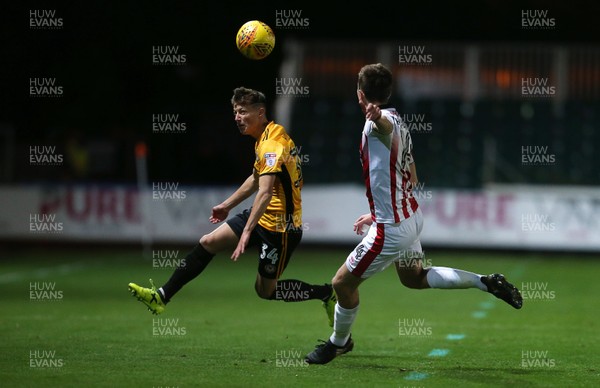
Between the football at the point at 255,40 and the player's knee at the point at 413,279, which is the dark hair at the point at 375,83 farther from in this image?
the football at the point at 255,40

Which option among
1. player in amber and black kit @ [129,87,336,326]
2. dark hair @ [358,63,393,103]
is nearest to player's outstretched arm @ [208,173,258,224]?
player in amber and black kit @ [129,87,336,326]

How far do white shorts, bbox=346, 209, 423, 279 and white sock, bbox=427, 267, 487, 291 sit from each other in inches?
15.3

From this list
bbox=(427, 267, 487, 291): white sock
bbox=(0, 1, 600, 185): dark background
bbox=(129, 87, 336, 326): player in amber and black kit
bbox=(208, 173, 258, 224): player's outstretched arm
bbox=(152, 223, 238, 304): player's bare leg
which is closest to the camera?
bbox=(427, 267, 487, 291): white sock

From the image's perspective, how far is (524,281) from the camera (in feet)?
58.0

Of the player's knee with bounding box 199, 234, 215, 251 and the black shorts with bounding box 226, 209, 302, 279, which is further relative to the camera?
the player's knee with bounding box 199, 234, 215, 251

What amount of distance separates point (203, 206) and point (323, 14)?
7467 millimetres

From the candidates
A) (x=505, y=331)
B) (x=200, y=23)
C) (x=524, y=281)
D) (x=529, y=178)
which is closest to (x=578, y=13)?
(x=529, y=178)

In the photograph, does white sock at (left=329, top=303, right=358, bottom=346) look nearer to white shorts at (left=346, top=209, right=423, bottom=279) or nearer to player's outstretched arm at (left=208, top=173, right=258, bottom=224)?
white shorts at (left=346, top=209, right=423, bottom=279)

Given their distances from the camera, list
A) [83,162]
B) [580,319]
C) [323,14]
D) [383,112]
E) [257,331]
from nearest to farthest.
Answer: [383,112] < [257,331] < [580,319] < [83,162] < [323,14]

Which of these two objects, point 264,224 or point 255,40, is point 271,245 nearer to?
point 264,224

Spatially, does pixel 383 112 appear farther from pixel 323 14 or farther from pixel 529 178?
pixel 323 14

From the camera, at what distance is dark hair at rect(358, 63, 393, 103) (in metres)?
8.59

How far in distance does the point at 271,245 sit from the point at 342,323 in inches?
49.8

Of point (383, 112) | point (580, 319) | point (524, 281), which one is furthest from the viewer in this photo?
point (524, 281)
